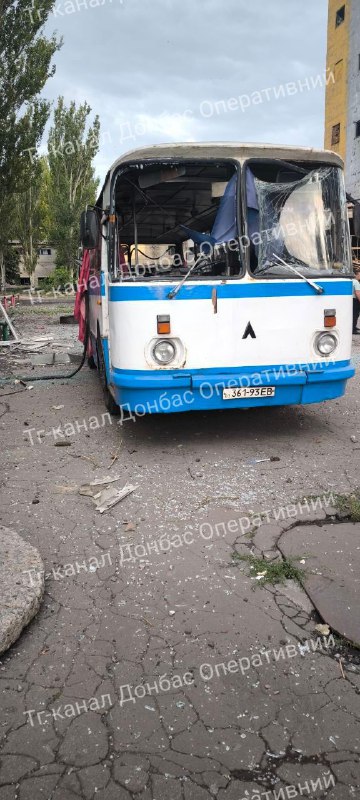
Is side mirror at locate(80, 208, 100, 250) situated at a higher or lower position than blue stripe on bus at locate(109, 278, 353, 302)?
higher

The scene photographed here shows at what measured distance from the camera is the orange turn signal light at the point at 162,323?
455 centimetres

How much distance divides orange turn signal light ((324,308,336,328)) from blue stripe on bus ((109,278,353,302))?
0.15m

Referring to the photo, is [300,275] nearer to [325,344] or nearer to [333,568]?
[325,344]

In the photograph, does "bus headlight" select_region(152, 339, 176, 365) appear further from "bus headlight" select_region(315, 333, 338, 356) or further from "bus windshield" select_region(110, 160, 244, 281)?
"bus headlight" select_region(315, 333, 338, 356)

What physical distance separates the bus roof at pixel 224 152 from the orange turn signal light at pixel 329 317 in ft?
4.28

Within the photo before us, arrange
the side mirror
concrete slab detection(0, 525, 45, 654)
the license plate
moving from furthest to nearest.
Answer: the side mirror, the license plate, concrete slab detection(0, 525, 45, 654)

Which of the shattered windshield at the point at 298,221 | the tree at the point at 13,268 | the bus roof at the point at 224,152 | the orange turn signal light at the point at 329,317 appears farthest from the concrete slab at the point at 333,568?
the tree at the point at 13,268

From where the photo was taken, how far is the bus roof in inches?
178

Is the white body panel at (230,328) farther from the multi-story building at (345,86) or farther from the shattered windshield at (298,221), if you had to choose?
the multi-story building at (345,86)

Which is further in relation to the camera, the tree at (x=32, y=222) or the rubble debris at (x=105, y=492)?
the tree at (x=32, y=222)

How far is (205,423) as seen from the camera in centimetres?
596

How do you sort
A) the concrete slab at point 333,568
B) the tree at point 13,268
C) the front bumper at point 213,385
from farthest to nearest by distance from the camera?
the tree at point 13,268
the front bumper at point 213,385
the concrete slab at point 333,568

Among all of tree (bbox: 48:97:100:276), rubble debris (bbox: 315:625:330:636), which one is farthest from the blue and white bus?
tree (bbox: 48:97:100:276)

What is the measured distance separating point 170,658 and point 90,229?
3896 millimetres
